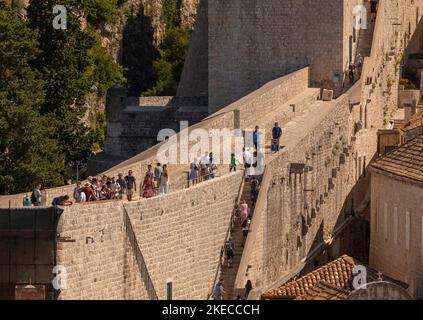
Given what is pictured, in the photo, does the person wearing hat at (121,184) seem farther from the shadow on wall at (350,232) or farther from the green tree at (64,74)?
the green tree at (64,74)

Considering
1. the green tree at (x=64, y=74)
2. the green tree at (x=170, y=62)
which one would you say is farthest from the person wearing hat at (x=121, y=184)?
the green tree at (x=170, y=62)

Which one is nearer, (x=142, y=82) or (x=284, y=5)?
(x=284, y=5)

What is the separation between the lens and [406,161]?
221 feet

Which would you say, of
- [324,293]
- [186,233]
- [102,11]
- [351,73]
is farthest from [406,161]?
[102,11]

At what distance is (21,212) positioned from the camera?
54.2 meters

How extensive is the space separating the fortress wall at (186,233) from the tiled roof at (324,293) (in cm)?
241

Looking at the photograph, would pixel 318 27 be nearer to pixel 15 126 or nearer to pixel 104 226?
pixel 15 126

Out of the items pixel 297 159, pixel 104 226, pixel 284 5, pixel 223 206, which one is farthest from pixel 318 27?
pixel 104 226

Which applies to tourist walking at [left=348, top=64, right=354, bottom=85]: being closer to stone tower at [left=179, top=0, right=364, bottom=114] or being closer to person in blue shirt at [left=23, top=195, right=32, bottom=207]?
stone tower at [left=179, top=0, right=364, bottom=114]

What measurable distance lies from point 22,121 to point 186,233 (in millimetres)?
12888

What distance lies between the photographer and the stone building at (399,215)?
65.4 metres

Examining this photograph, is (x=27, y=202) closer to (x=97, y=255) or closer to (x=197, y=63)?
(x=97, y=255)
